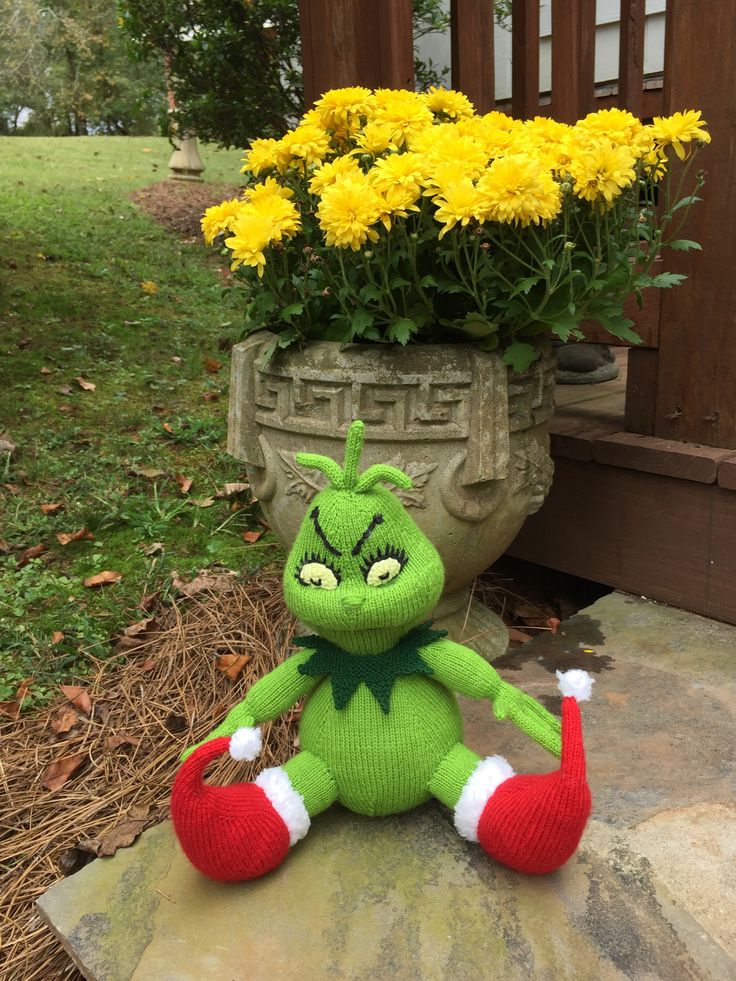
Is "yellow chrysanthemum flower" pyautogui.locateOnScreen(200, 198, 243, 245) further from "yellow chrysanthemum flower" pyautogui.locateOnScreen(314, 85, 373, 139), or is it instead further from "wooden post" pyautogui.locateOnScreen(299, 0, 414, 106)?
"wooden post" pyautogui.locateOnScreen(299, 0, 414, 106)

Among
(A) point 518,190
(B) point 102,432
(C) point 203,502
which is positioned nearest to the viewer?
(A) point 518,190

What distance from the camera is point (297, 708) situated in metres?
2.21

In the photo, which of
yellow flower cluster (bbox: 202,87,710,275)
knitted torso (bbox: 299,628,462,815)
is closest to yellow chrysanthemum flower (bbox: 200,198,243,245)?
yellow flower cluster (bbox: 202,87,710,275)

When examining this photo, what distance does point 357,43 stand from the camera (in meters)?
2.71

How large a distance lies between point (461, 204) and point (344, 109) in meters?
0.61

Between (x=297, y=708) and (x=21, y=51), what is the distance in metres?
20.7

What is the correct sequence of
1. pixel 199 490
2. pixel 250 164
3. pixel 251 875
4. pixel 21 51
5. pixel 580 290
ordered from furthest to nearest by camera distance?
pixel 21 51 < pixel 199 490 < pixel 250 164 < pixel 580 290 < pixel 251 875

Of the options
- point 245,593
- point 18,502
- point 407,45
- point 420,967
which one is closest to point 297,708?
point 245,593

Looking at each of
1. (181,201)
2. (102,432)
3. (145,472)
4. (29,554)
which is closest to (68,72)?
(181,201)

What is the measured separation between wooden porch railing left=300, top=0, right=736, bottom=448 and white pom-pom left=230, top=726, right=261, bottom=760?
170cm

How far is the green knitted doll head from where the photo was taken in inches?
57.8

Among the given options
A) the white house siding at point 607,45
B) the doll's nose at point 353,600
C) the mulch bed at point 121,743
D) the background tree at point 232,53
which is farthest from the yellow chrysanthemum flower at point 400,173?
the background tree at point 232,53

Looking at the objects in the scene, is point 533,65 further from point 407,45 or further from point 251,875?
point 251,875

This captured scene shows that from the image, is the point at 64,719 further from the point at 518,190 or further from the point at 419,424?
the point at 518,190
